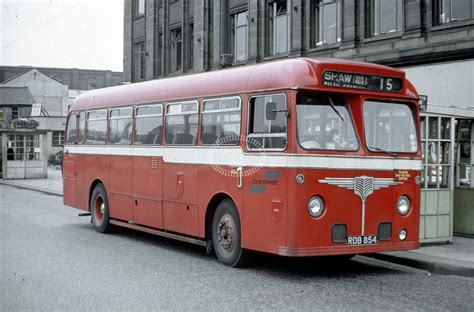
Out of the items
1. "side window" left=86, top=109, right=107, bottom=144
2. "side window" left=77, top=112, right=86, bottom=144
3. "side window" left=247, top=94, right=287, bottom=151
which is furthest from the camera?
"side window" left=77, top=112, right=86, bottom=144

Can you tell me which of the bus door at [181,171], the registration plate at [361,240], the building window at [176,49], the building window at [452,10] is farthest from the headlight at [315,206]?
the building window at [176,49]

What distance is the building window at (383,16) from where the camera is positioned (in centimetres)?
1912

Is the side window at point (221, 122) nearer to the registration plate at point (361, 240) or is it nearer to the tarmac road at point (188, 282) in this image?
the tarmac road at point (188, 282)

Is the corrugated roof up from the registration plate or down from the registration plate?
up

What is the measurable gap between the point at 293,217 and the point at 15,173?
32577 millimetres

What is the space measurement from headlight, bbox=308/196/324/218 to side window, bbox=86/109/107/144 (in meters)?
6.95

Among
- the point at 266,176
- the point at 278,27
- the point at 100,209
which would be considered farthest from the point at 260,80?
the point at 278,27

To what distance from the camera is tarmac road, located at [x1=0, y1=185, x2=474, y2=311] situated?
773 centimetres

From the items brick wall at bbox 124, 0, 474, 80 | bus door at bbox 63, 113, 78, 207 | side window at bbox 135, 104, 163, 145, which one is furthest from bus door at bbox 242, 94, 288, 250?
bus door at bbox 63, 113, 78, 207

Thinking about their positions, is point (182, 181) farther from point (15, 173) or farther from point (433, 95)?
point (15, 173)

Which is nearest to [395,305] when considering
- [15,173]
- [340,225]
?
[340,225]

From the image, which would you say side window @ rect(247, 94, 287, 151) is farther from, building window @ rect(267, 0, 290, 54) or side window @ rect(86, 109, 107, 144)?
building window @ rect(267, 0, 290, 54)

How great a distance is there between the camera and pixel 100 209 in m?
15.3

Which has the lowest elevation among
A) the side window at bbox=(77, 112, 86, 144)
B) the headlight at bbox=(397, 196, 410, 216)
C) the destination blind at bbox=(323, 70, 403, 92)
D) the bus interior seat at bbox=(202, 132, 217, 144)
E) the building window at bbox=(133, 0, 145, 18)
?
the headlight at bbox=(397, 196, 410, 216)
